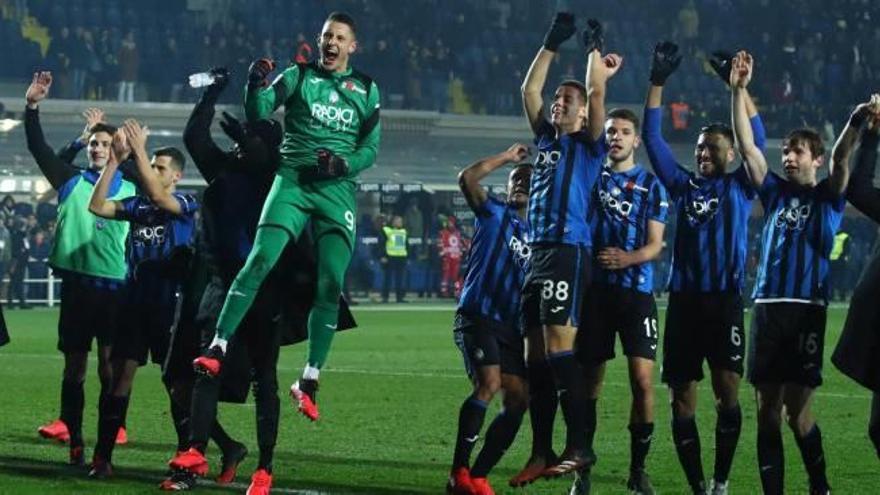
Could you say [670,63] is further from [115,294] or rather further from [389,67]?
[389,67]

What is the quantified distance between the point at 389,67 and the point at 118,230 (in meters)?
30.1

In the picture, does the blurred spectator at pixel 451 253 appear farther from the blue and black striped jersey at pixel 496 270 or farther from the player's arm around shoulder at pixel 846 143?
the player's arm around shoulder at pixel 846 143

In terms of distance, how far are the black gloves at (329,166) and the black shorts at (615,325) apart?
159 cm

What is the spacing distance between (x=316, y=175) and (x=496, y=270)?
4.58 ft

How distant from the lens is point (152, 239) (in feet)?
37.7

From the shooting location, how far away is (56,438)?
42.3 ft

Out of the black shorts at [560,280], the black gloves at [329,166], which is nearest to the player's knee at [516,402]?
the black shorts at [560,280]

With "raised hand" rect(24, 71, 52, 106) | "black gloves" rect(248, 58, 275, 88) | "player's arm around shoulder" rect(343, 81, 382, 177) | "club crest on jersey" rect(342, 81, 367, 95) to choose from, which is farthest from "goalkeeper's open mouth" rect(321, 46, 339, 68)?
"raised hand" rect(24, 71, 52, 106)

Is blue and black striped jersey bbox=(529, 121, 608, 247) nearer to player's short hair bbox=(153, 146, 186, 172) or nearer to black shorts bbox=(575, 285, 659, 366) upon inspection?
black shorts bbox=(575, 285, 659, 366)

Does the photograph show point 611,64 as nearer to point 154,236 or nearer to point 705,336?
point 705,336

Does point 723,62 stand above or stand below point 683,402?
above

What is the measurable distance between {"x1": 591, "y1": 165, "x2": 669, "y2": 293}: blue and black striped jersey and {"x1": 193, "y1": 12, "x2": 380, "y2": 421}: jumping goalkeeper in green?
1.28 metres

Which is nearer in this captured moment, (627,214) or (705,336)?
(705,336)

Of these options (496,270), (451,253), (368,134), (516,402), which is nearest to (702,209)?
(496,270)
